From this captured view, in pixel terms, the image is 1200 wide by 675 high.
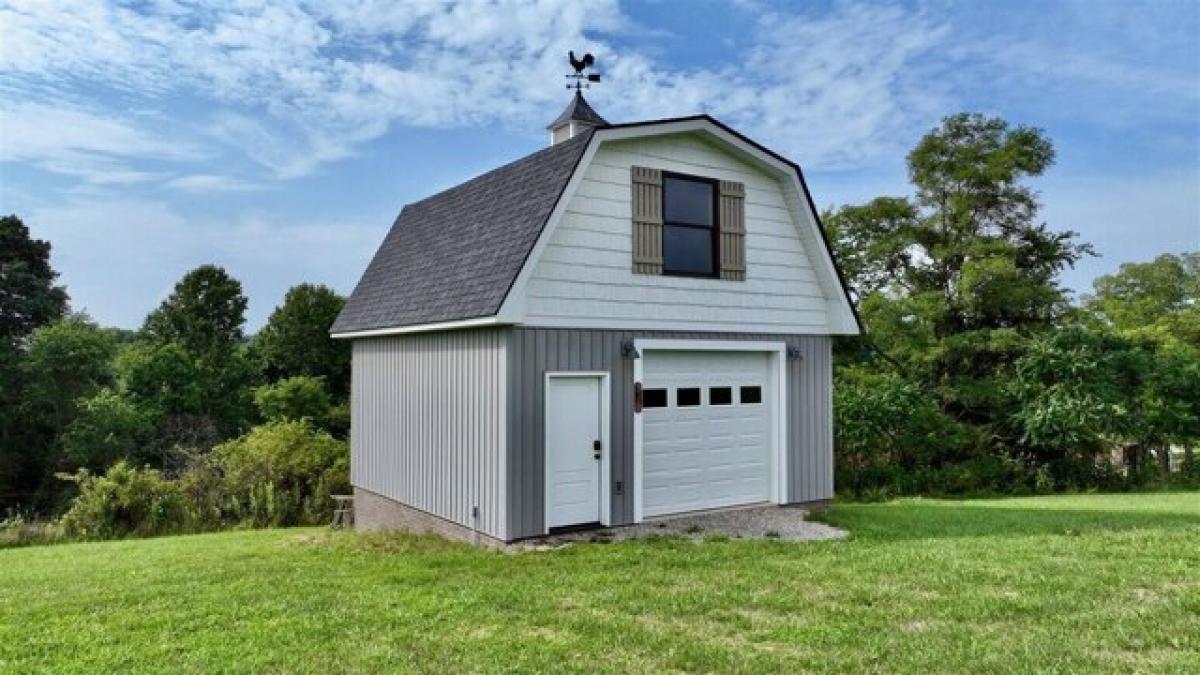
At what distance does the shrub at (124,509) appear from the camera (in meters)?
14.0

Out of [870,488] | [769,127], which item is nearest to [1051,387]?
[870,488]

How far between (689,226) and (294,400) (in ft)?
72.0

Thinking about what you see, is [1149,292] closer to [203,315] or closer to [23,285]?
[203,315]

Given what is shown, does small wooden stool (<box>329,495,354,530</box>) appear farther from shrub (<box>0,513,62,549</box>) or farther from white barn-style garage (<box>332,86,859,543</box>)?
shrub (<box>0,513,62,549</box>)

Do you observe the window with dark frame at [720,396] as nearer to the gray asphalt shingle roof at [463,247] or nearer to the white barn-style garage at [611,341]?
the white barn-style garage at [611,341]

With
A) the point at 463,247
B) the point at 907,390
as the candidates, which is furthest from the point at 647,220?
the point at 907,390

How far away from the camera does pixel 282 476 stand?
52.3 ft

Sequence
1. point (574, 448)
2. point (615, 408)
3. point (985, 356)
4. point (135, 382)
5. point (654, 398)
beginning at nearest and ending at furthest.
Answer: point (574, 448) → point (615, 408) → point (654, 398) → point (985, 356) → point (135, 382)

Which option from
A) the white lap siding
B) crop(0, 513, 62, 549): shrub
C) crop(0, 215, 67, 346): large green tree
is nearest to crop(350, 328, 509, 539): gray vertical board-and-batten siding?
the white lap siding

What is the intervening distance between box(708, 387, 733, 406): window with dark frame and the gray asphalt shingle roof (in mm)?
3507

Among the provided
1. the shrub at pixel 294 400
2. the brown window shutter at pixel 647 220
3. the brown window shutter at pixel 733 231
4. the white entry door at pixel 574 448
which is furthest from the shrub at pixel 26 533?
the brown window shutter at pixel 733 231

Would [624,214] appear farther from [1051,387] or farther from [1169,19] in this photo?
[1051,387]

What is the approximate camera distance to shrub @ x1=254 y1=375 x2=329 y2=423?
2669 cm

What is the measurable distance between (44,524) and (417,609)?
13911 mm
